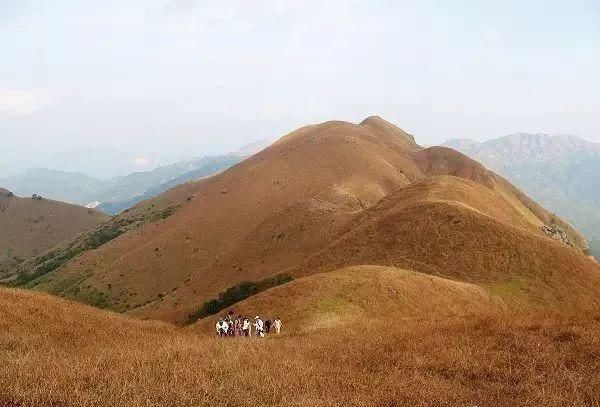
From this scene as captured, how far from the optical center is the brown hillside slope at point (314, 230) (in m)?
44.5

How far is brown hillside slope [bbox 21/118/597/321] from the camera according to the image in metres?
44.5

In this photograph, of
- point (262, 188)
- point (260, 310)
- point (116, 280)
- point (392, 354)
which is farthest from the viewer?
point (262, 188)

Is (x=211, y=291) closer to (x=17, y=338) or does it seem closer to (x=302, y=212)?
(x=302, y=212)

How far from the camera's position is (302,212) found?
72438 mm

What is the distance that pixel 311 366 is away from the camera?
11391mm

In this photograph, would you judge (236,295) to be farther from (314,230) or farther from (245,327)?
(314,230)

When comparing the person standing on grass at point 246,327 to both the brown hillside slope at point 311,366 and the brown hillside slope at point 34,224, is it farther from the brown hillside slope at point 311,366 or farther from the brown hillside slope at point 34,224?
the brown hillside slope at point 34,224

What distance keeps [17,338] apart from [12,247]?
573ft

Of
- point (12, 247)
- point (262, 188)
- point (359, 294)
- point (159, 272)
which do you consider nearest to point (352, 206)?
point (262, 188)

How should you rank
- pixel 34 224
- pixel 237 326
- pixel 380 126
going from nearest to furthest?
pixel 237 326 < pixel 380 126 < pixel 34 224

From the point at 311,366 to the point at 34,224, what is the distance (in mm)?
197135

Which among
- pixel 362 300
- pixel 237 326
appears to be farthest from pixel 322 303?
pixel 237 326

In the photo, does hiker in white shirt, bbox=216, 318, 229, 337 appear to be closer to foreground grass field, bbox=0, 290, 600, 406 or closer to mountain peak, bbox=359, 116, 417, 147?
foreground grass field, bbox=0, 290, 600, 406

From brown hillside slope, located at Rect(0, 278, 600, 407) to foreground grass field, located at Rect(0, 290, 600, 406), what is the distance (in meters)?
0.03
